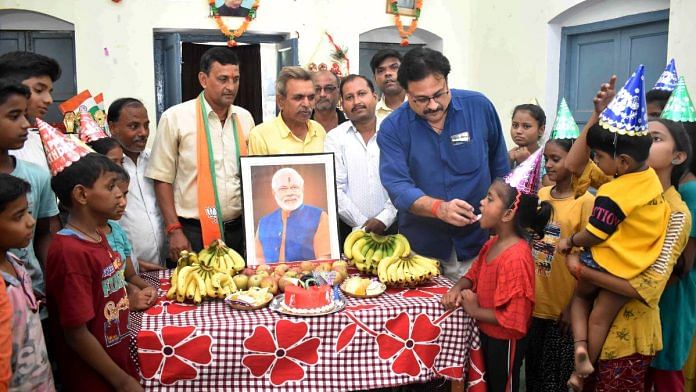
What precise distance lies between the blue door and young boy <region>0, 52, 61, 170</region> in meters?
6.45

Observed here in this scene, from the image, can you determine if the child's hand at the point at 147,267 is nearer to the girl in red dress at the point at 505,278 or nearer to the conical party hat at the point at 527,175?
the girl in red dress at the point at 505,278

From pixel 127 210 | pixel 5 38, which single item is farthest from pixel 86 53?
pixel 127 210

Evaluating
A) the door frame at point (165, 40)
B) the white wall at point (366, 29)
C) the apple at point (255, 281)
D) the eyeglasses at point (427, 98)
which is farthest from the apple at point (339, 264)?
the door frame at point (165, 40)

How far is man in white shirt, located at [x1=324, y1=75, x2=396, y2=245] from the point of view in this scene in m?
3.98

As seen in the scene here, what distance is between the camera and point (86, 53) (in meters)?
8.44

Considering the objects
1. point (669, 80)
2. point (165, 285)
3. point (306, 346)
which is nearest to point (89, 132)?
point (165, 285)

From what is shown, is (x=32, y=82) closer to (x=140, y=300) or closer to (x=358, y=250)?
(x=140, y=300)

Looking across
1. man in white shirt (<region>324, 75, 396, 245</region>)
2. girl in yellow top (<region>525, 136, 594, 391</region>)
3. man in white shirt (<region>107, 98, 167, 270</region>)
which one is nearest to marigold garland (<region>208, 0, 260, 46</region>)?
man in white shirt (<region>324, 75, 396, 245</region>)

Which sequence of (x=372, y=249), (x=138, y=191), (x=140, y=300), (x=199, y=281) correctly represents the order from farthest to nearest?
(x=138, y=191) < (x=372, y=249) < (x=199, y=281) < (x=140, y=300)

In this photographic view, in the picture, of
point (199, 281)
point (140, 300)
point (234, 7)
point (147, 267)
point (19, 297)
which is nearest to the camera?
point (19, 297)

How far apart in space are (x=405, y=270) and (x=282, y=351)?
760mm

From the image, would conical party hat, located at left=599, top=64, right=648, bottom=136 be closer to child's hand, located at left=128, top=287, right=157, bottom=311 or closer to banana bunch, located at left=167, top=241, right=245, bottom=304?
banana bunch, located at left=167, top=241, right=245, bottom=304

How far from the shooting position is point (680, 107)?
10.2 feet

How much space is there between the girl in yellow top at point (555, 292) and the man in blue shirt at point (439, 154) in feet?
1.11
